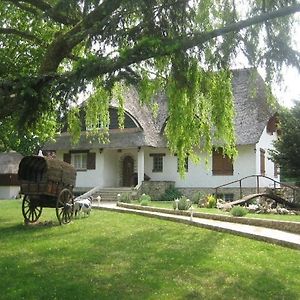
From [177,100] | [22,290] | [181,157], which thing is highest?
[177,100]

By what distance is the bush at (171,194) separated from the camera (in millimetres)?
30438

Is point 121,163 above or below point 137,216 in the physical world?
above

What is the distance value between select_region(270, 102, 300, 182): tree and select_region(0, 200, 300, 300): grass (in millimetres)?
12178

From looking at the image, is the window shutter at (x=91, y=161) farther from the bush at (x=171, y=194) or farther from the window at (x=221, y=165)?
the window at (x=221, y=165)

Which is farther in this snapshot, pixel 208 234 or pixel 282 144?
pixel 282 144

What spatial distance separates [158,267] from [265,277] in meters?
2.12

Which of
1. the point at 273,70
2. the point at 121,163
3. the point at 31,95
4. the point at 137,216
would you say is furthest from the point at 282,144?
the point at 31,95

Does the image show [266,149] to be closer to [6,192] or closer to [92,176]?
[92,176]

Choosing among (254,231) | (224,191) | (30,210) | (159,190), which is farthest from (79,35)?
(159,190)

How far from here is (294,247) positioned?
11547mm

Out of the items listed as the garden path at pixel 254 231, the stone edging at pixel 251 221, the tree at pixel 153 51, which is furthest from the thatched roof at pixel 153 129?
the tree at pixel 153 51

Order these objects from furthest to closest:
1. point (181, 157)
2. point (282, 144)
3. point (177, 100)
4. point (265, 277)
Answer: point (282, 144)
point (181, 157)
point (177, 100)
point (265, 277)

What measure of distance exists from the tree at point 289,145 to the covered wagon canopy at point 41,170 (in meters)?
13.5

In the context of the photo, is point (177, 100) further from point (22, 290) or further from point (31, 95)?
point (22, 290)
